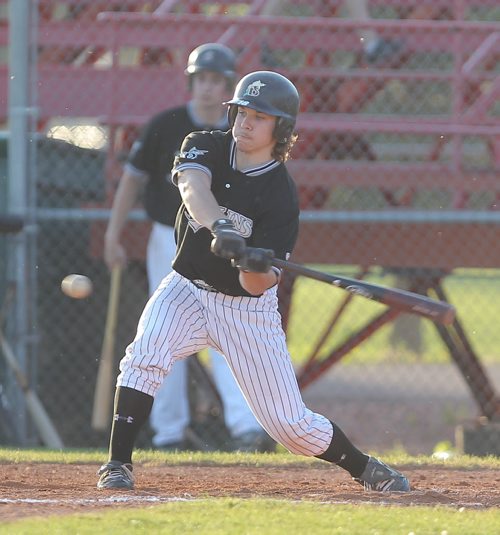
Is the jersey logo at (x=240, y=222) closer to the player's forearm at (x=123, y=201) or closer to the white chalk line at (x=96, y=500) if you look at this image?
the white chalk line at (x=96, y=500)

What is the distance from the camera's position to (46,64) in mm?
8875

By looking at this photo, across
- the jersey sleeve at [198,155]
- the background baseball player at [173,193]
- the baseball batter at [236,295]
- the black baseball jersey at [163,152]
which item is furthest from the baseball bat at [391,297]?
the black baseball jersey at [163,152]

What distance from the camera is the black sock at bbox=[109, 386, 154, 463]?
481cm

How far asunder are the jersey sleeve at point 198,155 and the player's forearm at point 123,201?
2484 mm

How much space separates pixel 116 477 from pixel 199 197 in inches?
45.2

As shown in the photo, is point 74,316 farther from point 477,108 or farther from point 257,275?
point 257,275

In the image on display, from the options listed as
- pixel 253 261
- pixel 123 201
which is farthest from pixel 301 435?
pixel 123 201

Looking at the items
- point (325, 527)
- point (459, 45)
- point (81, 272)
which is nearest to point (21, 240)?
point (81, 272)

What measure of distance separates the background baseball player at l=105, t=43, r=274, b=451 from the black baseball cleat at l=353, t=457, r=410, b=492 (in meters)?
2.15

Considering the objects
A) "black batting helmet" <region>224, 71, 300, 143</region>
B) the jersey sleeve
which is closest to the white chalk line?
the jersey sleeve

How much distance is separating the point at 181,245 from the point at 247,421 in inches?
101

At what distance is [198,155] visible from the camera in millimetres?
4812

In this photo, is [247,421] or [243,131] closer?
[243,131]

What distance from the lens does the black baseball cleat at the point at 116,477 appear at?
4828 millimetres
